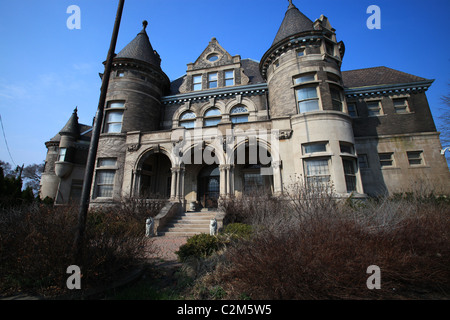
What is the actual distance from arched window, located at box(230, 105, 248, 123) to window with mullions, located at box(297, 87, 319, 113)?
470 cm

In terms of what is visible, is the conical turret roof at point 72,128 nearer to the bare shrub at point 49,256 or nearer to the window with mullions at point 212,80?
the window with mullions at point 212,80

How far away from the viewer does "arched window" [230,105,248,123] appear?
17.0 m

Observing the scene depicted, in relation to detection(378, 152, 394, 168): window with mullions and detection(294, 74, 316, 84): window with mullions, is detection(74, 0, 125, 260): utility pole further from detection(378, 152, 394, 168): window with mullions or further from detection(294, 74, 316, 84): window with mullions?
detection(378, 152, 394, 168): window with mullions

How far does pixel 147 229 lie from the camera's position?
30.8 ft

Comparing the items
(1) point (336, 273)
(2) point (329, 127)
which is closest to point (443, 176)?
(2) point (329, 127)

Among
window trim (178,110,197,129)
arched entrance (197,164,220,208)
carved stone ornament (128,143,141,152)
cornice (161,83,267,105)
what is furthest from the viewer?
window trim (178,110,197,129)

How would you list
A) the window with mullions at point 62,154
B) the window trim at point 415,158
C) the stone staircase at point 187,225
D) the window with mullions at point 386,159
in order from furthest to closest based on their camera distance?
the window with mullions at point 62,154, the window with mullions at point 386,159, the window trim at point 415,158, the stone staircase at point 187,225

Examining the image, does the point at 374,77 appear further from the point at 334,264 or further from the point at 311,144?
the point at 334,264

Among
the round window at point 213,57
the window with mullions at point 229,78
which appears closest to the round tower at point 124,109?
the round window at point 213,57

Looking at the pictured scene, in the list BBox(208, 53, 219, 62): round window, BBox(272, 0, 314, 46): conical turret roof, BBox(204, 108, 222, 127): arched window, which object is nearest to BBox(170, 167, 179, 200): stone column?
BBox(204, 108, 222, 127): arched window

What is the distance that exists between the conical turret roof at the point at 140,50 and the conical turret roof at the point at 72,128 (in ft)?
31.5

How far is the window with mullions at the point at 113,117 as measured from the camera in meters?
16.1
